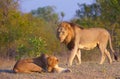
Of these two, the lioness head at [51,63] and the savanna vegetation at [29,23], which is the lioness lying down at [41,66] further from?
the savanna vegetation at [29,23]

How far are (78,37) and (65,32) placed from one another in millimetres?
663

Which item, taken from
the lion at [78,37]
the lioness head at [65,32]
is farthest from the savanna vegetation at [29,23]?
the lioness head at [65,32]

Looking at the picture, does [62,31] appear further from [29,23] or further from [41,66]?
[29,23]

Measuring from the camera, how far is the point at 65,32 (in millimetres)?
13844

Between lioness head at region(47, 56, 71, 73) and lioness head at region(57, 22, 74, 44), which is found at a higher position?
lioness head at region(57, 22, 74, 44)

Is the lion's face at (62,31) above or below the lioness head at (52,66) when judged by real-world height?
above

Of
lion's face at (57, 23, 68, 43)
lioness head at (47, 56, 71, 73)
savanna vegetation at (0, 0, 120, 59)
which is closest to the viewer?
lioness head at (47, 56, 71, 73)

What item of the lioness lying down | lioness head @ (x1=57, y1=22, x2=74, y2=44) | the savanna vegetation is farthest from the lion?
the savanna vegetation

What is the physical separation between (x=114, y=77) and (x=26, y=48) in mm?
13614

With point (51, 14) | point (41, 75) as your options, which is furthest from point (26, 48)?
point (51, 14)

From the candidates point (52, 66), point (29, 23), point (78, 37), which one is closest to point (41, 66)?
point (52, 66)

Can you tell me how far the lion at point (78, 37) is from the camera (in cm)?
1385

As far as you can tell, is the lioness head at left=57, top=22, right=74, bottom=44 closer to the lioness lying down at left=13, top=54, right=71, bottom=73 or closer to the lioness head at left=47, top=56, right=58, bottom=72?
the lioness lying down at left=13, top=54, right=71, bottom=73

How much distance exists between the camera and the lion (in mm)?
13852
